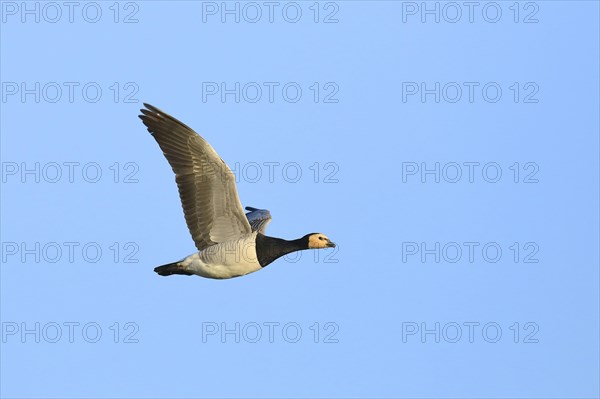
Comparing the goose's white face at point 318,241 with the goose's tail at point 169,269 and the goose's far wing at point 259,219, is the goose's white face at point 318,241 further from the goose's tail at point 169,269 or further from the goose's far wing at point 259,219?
the goose's tail at point 169,269

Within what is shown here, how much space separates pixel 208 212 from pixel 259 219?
448cm

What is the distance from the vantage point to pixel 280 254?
3650 centimetres

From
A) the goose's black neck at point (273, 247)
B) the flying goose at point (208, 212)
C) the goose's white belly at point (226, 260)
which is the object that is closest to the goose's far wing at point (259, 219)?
the goose's black neck at point (273, 247)

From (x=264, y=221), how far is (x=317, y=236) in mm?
3140

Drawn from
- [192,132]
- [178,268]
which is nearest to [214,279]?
[178,268]

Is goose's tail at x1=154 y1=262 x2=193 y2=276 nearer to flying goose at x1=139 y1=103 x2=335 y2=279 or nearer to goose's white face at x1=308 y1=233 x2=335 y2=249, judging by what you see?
flying goose at x1=139 y1=103 x2=335 y2=279

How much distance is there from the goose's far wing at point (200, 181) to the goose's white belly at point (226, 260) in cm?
26

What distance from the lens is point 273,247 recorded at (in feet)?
119

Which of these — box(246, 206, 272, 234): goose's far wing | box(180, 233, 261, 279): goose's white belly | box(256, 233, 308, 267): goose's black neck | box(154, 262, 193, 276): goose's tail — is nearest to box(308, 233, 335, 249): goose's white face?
box(256, 233, 308, 267): goose's black neck

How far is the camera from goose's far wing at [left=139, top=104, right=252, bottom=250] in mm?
35094

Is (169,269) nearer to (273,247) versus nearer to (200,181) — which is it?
(200,181)

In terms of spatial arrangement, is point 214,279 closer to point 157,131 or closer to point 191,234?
point 191,234

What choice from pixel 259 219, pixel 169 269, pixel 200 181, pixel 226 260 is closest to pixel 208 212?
pixel 200 181

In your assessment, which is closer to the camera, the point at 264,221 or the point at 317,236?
the point at 317,236
